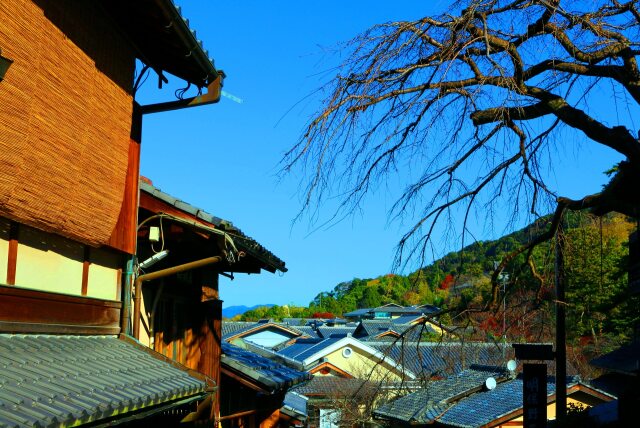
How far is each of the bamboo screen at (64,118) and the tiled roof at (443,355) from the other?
3303 mm

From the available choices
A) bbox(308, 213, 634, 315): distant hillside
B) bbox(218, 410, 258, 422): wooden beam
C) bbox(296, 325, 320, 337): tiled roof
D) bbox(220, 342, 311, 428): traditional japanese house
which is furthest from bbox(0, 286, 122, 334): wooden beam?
bbox(296, 325, 320, 337): tiled roof

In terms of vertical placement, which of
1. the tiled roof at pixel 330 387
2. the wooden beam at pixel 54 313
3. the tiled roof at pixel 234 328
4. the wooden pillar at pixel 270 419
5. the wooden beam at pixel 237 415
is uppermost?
the wooden beam at pixel 54 313

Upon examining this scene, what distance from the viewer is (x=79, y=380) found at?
524cm

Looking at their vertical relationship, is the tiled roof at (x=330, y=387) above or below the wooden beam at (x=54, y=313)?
below

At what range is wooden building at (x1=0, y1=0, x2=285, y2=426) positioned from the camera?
212 inches

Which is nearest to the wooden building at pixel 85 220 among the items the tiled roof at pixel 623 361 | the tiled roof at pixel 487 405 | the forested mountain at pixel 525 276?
the forested mountain at pixel 525 276

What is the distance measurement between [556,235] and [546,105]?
4.13 feet

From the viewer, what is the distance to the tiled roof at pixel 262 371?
1166 centimetres

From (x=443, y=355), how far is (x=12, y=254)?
16713mm

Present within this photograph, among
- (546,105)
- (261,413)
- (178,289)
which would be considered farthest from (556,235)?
(261,413)

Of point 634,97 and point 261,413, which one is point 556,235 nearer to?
point 634,97

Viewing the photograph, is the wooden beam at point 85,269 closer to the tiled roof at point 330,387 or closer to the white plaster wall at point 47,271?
the white plaster wall at point 47,271

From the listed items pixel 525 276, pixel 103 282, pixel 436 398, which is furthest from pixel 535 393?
Result: pixel 436 398

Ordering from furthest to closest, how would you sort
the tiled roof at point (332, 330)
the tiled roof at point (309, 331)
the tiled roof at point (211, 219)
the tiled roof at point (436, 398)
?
the tiled roof at point (309, 331) → the tiled roof at point (332, 330) → the tiled roof at point (436, 398) → the tiled roof at point (211, 219)
